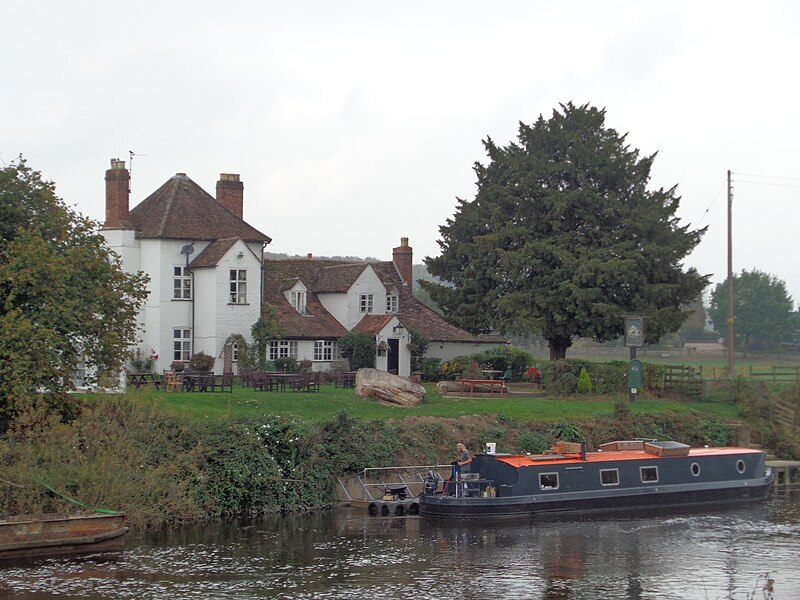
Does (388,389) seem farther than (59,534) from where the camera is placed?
Yes

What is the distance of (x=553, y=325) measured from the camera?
5131 cm

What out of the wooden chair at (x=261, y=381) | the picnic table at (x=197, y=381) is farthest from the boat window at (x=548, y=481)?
the wooden chair at (x=261, y=381)

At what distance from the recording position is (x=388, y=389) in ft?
129

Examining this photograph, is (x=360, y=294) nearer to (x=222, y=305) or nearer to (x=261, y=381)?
(x=222, y=305)

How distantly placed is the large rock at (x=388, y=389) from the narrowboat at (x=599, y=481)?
7.48 meters

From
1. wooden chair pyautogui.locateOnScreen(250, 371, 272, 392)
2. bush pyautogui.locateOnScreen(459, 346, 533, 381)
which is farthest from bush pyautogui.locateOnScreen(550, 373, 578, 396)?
wooden chair pyautogui.locateOnScreen(250, 371, 272, 392)

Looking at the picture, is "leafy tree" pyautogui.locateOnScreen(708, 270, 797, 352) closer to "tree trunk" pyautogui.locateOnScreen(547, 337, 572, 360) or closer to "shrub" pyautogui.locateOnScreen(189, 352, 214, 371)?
"tree trunk" pyautogui.locateOnScreen(547, 337, 572, 360)

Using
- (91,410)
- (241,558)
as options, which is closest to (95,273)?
(91,410)

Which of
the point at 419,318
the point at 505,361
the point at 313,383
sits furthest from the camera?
the point at 419,318

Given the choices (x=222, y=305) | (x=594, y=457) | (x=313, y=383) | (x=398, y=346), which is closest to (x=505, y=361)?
(x=398, y=346)

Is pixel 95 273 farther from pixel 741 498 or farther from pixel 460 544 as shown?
pixel 741 498

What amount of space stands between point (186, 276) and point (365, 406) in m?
16.2

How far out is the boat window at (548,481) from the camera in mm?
31277

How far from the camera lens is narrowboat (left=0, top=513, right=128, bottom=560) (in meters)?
24.7
